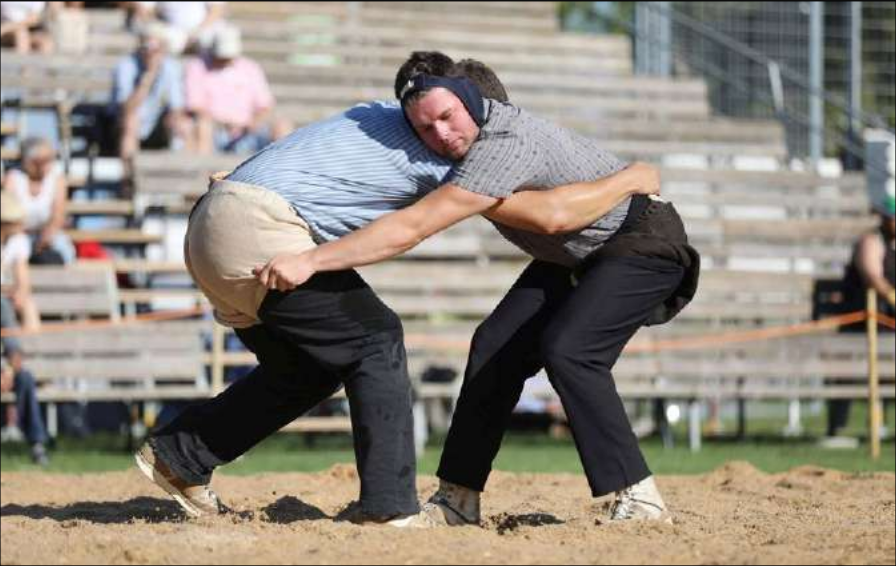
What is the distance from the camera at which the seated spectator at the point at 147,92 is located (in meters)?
17.0

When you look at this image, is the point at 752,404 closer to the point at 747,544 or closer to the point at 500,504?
the point at 500,504

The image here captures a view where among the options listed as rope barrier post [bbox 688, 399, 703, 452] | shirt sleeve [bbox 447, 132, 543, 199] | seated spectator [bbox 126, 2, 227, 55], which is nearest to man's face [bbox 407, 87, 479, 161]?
shirt sleeve [bbox 447, 132, 543, 199]

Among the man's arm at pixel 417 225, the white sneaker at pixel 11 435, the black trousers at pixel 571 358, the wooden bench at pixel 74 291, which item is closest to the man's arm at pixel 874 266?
the wooden bench at pixel 74 291

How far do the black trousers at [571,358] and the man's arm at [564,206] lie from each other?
276 millimetres

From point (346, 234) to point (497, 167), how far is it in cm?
65

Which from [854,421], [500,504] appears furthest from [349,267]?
[854,421]

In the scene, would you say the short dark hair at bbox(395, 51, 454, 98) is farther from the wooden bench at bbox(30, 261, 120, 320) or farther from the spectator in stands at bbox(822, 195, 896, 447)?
the spectator in stands at bbox(822, 195, 896, 447)

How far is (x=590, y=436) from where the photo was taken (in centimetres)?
698

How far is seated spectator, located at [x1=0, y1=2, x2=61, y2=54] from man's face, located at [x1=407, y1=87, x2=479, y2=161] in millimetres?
12449

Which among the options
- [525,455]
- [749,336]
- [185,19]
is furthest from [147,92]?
[749,336]

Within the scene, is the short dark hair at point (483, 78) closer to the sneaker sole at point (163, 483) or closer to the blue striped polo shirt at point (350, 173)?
the blue striped polo shirt at point (350, 173)

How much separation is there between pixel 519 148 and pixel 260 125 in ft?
36.5

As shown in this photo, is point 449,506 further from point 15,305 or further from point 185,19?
point 185,19

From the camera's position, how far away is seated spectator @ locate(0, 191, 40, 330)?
14.2m
